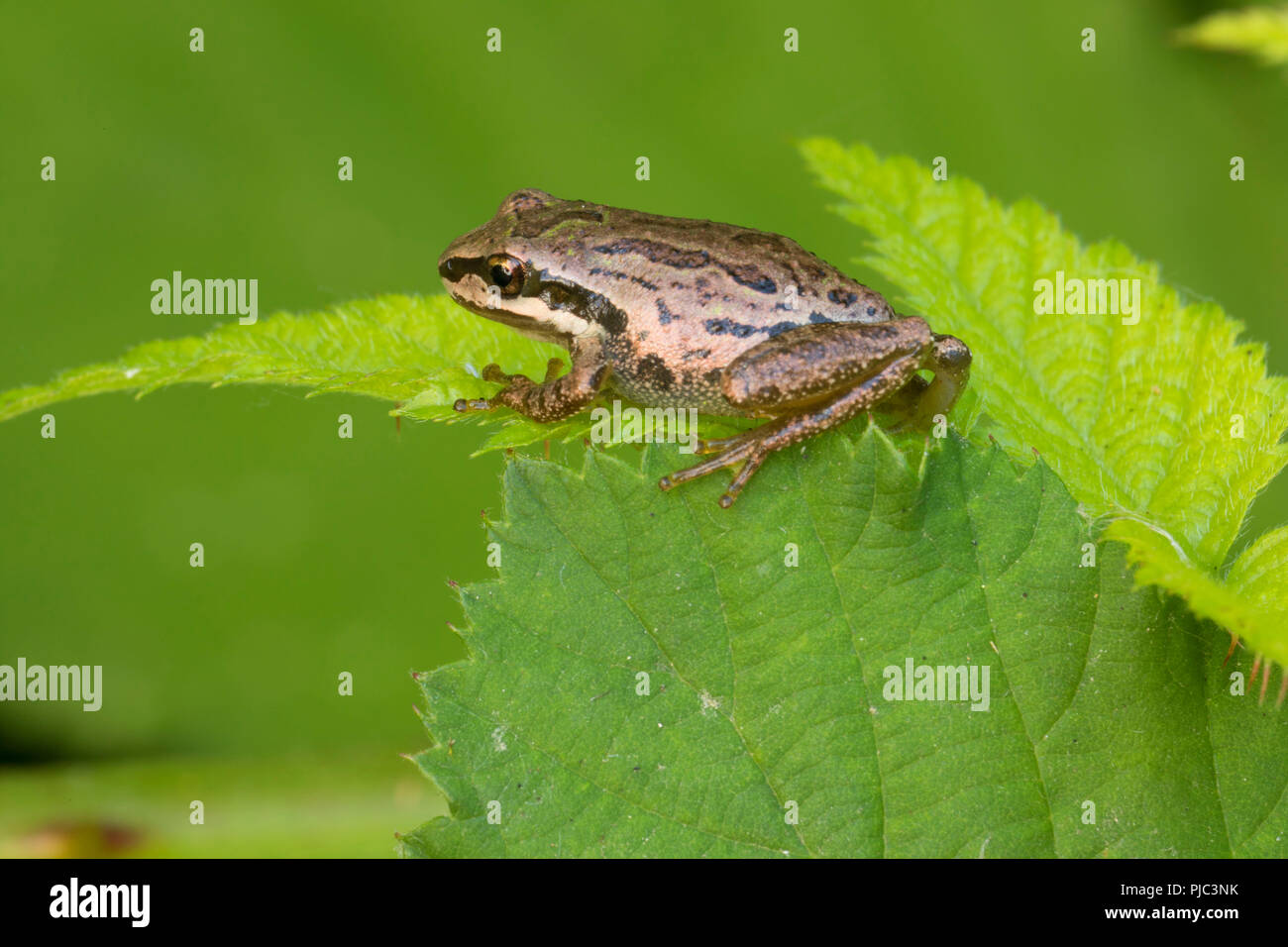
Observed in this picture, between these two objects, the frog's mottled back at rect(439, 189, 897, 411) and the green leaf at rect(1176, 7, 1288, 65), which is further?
the green leaf at rect(1176, 7, 1288, 65)

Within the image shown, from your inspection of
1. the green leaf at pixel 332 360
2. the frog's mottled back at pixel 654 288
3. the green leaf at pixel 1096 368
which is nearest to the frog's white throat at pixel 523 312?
the frog's mottled back at pixel 654 288

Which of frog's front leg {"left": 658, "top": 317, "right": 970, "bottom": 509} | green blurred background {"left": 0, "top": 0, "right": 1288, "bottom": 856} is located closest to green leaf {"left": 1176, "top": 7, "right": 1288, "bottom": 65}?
green blurred background {"left": 0, "top": 0, "right": 1288, "bottom": 856}

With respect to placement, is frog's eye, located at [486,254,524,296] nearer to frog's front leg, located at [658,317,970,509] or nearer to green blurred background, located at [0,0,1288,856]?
frog's front leg, located at [658,317,970,509]

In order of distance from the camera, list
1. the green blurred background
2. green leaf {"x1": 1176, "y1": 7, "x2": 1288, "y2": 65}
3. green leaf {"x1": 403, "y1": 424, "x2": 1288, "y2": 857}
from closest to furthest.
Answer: green leaf {"x1": 403, "y1": 424, "x2": 1288, "y2": 857}, green leaf {"x1": 1176, "y1": 7, "x2": 1288, "y2": 65}, the green blurred background

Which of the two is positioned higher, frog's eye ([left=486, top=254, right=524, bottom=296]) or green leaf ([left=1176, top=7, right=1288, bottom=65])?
green leaf ([left=1176, top=7, right=1288, bottom=65])

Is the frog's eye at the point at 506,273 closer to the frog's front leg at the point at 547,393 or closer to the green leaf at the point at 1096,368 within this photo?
the frog's front leg at the point at 547,393

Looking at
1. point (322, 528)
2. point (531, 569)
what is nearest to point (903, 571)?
point (531, 569)
